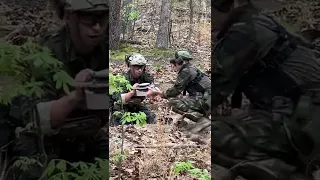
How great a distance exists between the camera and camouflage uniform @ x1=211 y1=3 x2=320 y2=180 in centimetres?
139

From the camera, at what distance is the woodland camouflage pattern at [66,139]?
130cm

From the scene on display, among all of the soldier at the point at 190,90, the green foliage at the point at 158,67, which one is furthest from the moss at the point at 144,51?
the soldier at the point at 190,90

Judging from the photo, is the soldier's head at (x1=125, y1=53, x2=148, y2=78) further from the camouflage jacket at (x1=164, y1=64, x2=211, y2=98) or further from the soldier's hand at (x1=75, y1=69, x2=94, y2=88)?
the soldier's hand at (x1=75, y1=69, x2=94, y2=88)

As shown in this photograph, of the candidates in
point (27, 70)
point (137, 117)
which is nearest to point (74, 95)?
point (27, 70)

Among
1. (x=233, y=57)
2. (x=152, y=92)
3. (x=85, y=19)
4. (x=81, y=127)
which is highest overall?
(x=85, y=19)

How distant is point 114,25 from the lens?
7.40 metres

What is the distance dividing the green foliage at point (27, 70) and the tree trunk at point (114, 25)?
17.6 ft

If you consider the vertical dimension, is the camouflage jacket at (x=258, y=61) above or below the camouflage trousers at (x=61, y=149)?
above

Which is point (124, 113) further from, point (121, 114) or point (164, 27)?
point (164, 27)

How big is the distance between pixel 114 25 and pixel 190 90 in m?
2.59

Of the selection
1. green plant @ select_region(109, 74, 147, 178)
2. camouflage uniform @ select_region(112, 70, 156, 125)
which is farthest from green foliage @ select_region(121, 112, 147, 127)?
camouflage uniform @ select_region(112, 70, 156, 125)

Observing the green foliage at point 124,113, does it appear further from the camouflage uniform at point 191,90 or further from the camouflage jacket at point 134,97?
the camouflage uniform at point 191,90

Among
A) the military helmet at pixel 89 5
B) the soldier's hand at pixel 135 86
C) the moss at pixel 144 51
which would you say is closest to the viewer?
the military helmet at pixel 89 5

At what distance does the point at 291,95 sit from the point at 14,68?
0.85m
